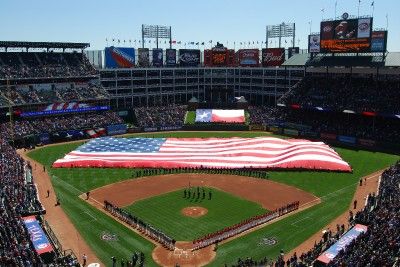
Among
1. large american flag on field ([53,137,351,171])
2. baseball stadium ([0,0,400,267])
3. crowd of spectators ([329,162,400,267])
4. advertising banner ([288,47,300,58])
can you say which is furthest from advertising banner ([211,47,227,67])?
crowd of spectators ([329,162,400,267])

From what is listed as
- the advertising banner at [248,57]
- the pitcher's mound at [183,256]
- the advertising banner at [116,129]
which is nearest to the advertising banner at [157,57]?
the advertising banner at [248,57]

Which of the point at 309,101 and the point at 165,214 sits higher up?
the point at 309,101

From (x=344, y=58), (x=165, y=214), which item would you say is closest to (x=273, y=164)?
(x=165, y=214)

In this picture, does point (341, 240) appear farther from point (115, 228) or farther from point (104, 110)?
point (104, 110)

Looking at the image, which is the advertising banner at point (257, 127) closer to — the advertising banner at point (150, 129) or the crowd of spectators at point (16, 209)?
the advertising banner at point (150, 129)

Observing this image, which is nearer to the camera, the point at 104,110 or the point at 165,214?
the point at 165,214

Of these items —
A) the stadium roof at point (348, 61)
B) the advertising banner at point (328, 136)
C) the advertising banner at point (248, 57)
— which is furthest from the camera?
the advertising banner at point (248, 57)

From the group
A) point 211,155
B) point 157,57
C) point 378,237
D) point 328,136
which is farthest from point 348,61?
point 378,237
